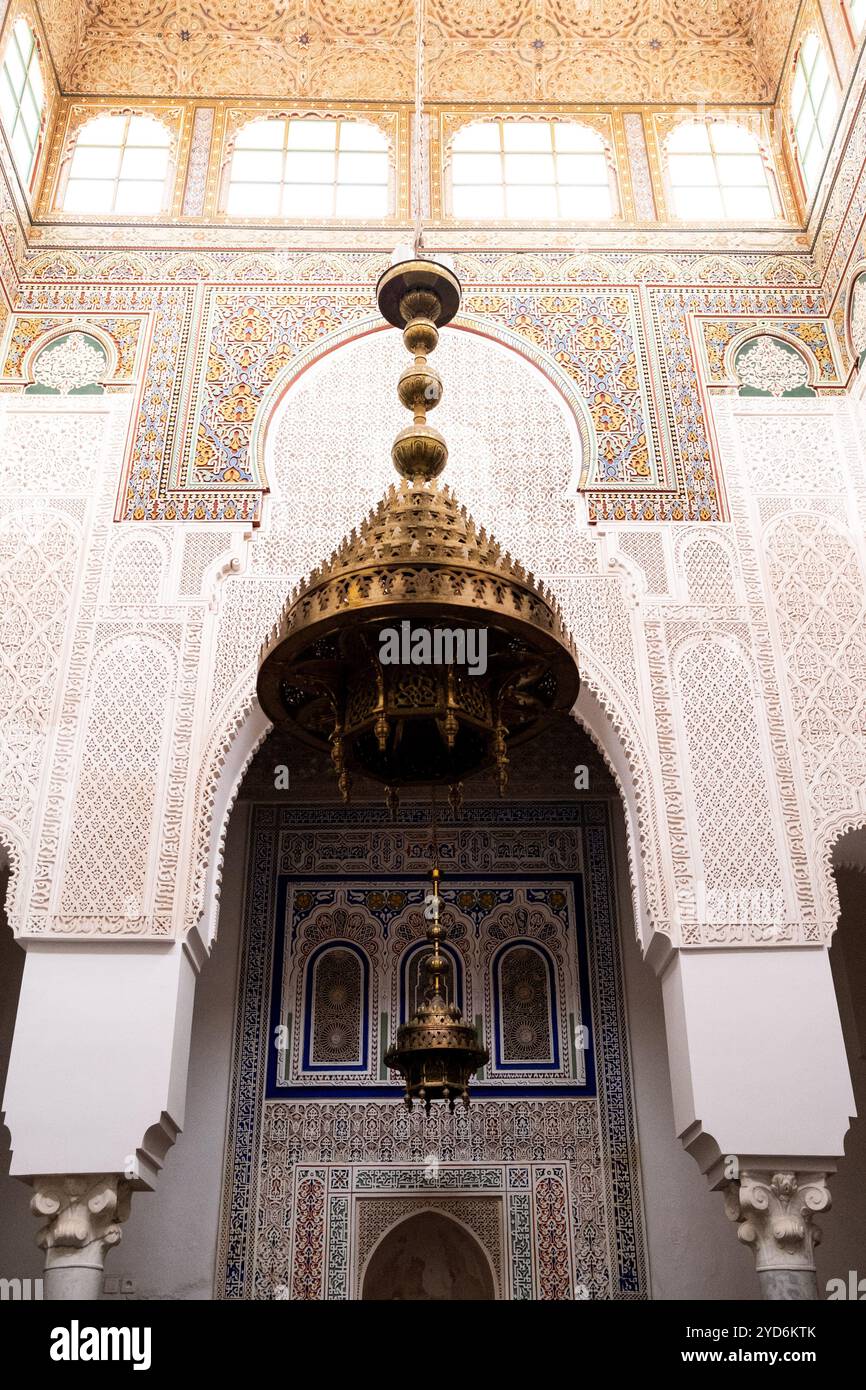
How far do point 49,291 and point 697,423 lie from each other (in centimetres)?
290

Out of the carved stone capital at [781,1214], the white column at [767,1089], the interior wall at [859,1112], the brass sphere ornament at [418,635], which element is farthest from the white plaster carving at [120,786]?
the interior wall at [859,1112]

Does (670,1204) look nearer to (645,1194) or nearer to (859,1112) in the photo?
(645,1194)

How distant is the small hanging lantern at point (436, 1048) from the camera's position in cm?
462

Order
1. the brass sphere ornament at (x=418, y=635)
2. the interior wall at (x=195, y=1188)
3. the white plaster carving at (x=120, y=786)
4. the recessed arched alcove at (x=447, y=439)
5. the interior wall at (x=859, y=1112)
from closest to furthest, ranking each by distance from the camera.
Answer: the brass sphere ornament at (x=418, y=635), the white plaster carving at (x=120, y=786), the recessed arched alcove at (x=447, y=439), the interior wall at (x=195, y=1188), the interior wall at (x=859, y=1112)

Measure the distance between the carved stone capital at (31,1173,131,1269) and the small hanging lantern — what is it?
4.50ft

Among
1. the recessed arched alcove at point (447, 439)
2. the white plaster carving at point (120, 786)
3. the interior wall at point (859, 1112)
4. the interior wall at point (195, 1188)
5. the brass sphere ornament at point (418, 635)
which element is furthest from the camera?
the interior wall at point (859, 1112)

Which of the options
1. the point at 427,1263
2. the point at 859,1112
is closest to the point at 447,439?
the point at 859,1112

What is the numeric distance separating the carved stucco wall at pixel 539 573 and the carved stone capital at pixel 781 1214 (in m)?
0.74

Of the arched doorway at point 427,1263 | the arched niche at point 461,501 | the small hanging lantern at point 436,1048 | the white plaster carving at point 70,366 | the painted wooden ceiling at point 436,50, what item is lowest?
the arched doorway at point 427,1263

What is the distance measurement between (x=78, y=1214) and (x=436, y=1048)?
1526mm

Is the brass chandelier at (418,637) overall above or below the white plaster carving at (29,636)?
below

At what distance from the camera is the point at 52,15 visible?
18.1 feet

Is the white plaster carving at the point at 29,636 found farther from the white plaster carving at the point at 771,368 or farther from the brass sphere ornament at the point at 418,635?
the white plaster carving at the point at 771,368

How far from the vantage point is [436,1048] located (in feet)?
15.1
